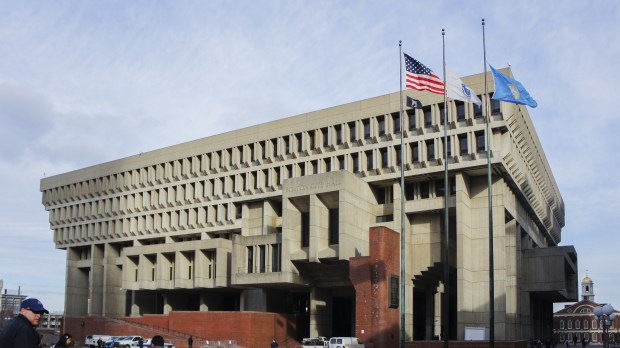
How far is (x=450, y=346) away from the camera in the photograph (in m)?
55.1

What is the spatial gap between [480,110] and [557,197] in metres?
42.3

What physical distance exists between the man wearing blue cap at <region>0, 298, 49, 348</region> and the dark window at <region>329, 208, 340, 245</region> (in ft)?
202

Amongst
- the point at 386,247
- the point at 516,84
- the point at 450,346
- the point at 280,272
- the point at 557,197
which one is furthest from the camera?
the point at 557,197

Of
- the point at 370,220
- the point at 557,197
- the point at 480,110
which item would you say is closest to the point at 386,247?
the point at 370,220

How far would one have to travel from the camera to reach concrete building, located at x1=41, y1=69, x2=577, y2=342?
64.9m

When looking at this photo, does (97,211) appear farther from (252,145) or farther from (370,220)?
(370,220)

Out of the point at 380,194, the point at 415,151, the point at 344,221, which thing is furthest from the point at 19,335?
the point at 380,194

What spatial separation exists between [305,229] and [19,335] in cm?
6452

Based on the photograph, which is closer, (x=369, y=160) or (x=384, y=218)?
(x=369, y=160)

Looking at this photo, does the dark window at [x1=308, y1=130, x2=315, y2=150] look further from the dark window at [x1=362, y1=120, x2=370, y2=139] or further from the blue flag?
the blue flag

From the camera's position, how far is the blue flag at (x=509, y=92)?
4188 cm

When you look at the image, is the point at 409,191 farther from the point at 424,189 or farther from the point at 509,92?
the point at 509,92

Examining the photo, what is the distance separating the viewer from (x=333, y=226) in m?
69.9

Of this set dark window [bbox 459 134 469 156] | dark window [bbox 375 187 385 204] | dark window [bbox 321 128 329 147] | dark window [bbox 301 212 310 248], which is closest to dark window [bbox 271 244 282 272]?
dark window [bbox 301 212 310 248]
